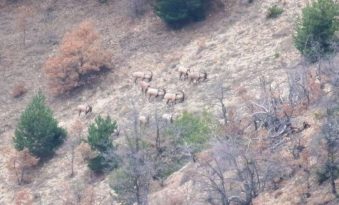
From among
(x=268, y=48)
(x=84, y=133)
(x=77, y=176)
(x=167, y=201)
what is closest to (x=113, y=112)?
(x=84, y=133)

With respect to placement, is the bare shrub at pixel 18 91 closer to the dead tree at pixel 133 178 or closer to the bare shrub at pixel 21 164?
the bare shrub at pixel 21 164

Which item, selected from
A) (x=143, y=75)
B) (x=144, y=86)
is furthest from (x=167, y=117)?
(x=143, y=75)

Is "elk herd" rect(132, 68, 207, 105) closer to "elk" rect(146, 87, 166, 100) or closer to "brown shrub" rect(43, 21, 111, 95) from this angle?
"elk" rect(146, 87, 166, 100)

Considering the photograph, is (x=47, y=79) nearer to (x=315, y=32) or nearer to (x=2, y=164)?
(x=2, y=164)

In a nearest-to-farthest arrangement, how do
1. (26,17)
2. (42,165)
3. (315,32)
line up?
(315,32) < (42,165) < (26,17)

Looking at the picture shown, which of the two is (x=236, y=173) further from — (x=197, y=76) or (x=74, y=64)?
(x=74, y=64)

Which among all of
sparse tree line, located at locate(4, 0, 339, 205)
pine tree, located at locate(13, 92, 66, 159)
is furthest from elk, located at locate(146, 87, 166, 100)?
pine tree, located at locate(13, 92, 66, 159)
